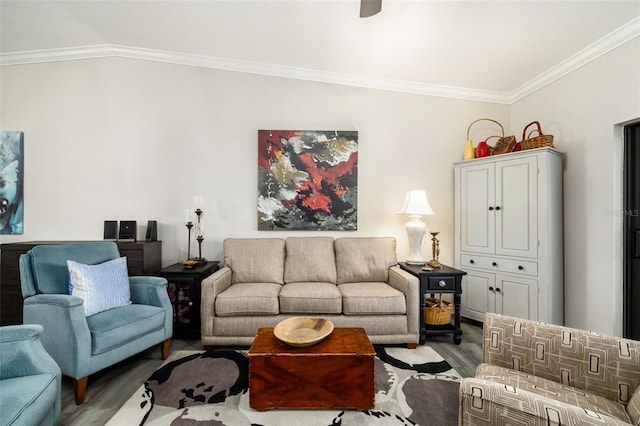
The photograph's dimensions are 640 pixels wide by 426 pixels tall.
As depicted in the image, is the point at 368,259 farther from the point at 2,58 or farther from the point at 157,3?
the point at 2,58

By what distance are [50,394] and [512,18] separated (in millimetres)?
3889

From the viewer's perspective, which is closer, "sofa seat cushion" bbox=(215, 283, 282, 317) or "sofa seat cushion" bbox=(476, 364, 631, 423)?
"sofa seat cushion" bbox=(476, 364, 631, 423)

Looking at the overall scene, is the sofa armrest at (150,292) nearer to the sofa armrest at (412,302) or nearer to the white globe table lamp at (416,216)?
the sofa armrest at (412,302)

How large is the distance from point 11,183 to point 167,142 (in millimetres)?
1756

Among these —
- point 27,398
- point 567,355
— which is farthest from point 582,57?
point 27,398

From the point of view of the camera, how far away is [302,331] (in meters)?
1.86

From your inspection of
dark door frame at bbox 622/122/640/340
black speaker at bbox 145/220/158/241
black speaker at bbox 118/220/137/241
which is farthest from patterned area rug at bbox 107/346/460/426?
dark door frame at bbox 622/122/640/340

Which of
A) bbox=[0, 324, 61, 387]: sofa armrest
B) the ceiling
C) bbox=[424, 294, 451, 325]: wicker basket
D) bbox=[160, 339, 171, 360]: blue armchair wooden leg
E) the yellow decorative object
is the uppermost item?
the ceiling

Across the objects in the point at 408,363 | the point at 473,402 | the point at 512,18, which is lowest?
the point at 408,363

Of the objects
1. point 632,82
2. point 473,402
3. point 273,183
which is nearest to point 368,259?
point 273,183

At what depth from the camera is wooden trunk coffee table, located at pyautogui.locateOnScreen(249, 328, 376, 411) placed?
1641 mm

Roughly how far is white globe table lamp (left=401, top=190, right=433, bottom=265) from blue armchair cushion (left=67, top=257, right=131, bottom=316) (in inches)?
106

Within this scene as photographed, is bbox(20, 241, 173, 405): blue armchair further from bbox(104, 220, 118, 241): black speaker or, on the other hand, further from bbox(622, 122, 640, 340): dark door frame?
bbox(622, 122, 640, 340): dark door frame

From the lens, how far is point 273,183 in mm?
3234
